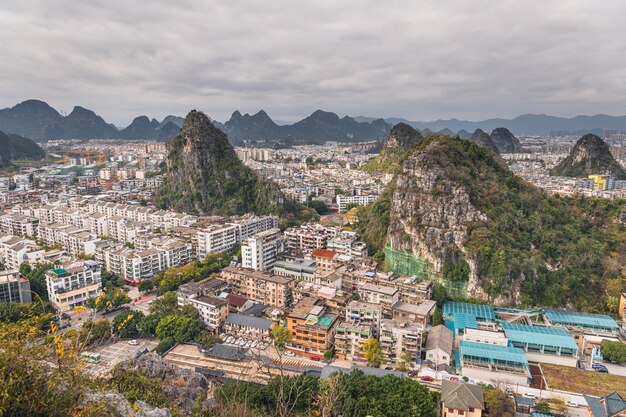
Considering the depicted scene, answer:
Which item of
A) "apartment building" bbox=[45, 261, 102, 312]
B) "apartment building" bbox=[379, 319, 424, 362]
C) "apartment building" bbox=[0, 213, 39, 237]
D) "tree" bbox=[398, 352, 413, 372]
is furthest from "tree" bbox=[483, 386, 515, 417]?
"apartment building" bbox=[0, 213, 39, 237]

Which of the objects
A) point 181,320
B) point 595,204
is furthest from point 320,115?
point 181,320

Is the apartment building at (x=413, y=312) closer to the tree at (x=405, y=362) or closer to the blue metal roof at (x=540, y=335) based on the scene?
the tree at (x=405, y=362)

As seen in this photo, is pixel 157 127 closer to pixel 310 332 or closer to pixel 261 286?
pixel 261 286

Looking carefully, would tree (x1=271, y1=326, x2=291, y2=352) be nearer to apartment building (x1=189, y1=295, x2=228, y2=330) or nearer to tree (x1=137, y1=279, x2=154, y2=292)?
apartment building (x1=189, y1=295, x2=228, y2=330)

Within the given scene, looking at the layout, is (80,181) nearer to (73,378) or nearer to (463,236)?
(463,236)

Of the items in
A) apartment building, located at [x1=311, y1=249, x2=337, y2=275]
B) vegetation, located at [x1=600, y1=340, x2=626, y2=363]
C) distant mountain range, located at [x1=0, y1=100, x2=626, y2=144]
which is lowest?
vegetation, located at [x1=600, y1=340, x2=626, y2=363]

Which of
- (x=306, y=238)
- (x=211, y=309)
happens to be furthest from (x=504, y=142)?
(x=211, y=309)
